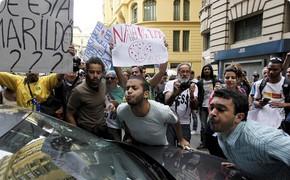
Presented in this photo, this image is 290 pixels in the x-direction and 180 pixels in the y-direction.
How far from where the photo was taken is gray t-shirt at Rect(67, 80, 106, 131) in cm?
425

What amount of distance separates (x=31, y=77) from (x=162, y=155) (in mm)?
2045

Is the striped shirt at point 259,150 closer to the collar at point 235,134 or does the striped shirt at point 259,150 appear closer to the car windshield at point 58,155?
the collar at point 235,134

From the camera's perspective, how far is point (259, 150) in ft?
8.27

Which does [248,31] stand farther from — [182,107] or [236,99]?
[236,99]

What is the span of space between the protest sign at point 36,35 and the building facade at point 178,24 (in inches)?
1549

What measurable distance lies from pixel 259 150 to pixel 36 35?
2.60 meters

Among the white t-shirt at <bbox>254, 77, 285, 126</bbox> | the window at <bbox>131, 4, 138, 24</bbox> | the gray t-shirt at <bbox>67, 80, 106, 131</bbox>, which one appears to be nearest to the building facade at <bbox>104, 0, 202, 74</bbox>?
the window at <bbox>131, 4, 138, 24</bbox>

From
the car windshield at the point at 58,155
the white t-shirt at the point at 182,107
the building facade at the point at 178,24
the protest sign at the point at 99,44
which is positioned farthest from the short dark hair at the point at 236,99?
the building facade at the point at 178,24

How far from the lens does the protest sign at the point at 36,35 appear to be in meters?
4.09

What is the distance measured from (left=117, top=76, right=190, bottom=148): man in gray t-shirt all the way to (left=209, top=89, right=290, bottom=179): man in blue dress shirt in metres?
0.86

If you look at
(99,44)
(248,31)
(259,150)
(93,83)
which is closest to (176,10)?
(248,31)

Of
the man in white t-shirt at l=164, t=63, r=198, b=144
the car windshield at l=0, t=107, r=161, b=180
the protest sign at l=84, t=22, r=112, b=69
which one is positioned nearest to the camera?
the car windshield at l=0, t=107, r=161, b=180

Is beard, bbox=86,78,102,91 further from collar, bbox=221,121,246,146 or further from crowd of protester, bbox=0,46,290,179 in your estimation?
collar, bbox=221,121,246,146

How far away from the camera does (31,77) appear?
15.1ft
